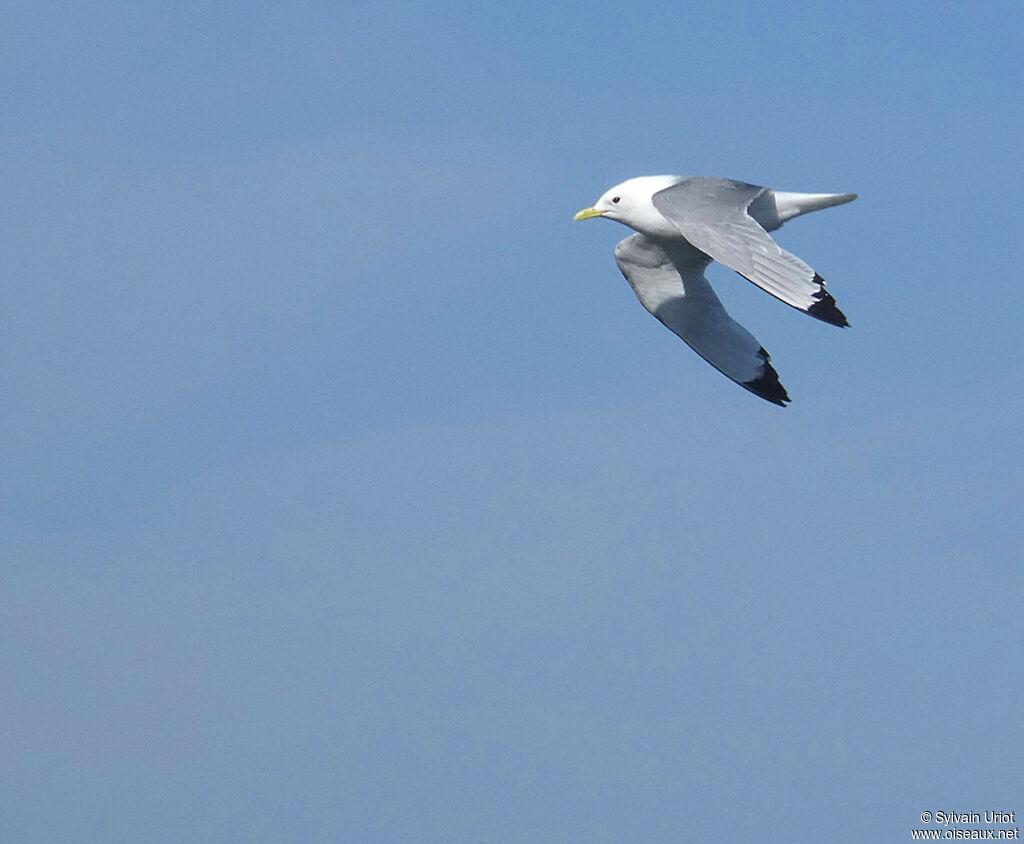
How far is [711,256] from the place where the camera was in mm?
10109

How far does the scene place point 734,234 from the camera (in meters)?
10.5

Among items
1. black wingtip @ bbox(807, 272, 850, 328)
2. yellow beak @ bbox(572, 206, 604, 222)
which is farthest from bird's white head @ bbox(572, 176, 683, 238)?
black wingtip @ bbox(807, 272, 850, 328)

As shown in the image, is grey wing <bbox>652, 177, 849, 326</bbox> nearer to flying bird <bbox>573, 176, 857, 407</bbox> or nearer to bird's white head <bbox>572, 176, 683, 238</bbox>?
flying bird <bbox>573, 176, 857, 407</bbox>

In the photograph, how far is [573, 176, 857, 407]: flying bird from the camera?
32.7 ft

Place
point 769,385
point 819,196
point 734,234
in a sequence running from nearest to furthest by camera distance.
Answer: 1. point 734,234
2. point 819,196
3. point 769,385

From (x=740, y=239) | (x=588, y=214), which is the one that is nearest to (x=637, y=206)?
(x=588, y=214)

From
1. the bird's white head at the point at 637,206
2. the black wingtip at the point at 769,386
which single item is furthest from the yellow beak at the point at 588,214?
the black wingtip at the point at 769,386

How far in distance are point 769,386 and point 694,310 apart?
35.3 inches

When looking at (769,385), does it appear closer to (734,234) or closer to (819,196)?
(819,196)

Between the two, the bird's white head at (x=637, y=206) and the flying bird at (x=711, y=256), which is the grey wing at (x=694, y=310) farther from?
the bird's white head at (x=637, y=206)

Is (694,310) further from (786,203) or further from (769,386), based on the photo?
(786,203)

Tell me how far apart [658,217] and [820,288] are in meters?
3.01

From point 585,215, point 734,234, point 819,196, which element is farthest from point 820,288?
point 585,215

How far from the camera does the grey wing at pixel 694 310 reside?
1337cm
